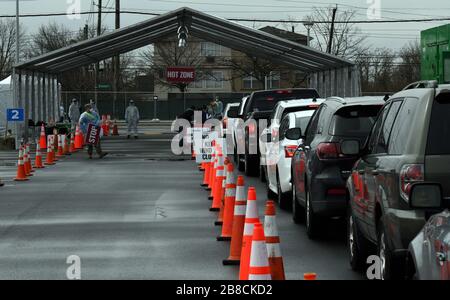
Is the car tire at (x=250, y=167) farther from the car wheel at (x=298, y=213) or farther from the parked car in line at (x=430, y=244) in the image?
the parked car in line at (x=430, y=244)

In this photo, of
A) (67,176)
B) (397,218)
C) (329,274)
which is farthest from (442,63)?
(397,218)

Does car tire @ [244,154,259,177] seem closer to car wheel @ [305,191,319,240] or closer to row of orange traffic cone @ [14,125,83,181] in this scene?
row of orange traffic cone @ [14,125,83,181]

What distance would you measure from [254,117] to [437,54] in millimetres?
4915

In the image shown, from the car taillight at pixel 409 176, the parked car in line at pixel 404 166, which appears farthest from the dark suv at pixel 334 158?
the car taillight at pixel 409 176

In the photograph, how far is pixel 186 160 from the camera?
3122 centimetres

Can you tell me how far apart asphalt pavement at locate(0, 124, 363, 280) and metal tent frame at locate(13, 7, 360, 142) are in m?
13.2

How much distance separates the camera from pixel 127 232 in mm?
14227

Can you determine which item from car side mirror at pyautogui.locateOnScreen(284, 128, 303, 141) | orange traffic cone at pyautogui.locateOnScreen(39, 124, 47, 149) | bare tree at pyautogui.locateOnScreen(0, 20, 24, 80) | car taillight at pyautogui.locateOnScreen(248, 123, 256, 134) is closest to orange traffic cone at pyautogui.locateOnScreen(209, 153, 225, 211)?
car side mirror at pyautogui.locateOnScreen(284, 128, 303, 141)

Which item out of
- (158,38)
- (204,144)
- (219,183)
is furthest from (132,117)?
(219,183)

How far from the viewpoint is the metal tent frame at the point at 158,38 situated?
37.8 meters

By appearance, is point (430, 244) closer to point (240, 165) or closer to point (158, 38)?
point (240, 165)

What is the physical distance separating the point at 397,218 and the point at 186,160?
23.1 m

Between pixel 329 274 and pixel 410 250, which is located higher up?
pixel 410 250
